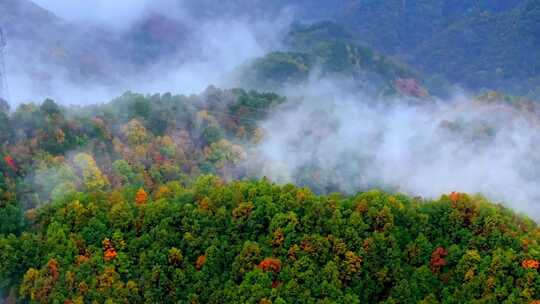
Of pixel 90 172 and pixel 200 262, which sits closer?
pixel 200 262

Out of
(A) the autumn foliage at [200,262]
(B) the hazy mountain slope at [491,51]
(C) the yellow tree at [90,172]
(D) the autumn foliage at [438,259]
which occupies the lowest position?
(A) the autumn foliage at [200,262]

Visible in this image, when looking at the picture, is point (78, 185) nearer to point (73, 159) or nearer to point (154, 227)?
point (73, 159)

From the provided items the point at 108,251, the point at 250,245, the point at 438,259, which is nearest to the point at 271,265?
the point at 250,245

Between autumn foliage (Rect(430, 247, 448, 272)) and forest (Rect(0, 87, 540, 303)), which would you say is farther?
autumn foliage (Rect(430, 247, 448, 272))

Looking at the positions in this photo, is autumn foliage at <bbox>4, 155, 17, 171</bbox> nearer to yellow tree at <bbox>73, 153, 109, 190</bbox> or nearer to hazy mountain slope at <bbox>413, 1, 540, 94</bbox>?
yellow tree at <bbox>73, 153, 109, 190</bbox>

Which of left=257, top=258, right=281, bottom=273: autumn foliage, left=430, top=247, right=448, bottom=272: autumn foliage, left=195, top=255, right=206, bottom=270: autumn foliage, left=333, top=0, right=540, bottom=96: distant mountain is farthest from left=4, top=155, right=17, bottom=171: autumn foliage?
left=333, top=0, right=540, bottom=96: distant mountain

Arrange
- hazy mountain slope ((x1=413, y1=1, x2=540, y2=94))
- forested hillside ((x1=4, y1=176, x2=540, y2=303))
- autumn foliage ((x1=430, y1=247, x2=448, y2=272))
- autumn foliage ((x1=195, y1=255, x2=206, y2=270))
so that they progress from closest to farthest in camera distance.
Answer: forested hillside ((x1=4, y1=176, x2=540, y2=303)) → autumn foliage ((x1=430, y1=247, x2=448, y2=272)) → autumn foliage ((x1=195, y1=255, x2=206, y2=270)) → hazy mountain slope ((x1=413, y1=1, x2=540, y2=94))

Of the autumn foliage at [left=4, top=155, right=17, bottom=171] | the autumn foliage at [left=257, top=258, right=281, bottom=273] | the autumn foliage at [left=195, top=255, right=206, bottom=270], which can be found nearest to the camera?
the autumn foliage at [left=257, top=258, right=281, bottom=273]

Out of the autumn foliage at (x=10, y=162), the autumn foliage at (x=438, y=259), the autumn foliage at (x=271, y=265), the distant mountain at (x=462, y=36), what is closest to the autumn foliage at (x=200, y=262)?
the autumn foliage at (x=271, y=265)

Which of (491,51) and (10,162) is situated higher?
(491,51)

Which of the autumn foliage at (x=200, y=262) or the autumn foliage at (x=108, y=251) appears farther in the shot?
the autumn foliage at (x=108, y=251)

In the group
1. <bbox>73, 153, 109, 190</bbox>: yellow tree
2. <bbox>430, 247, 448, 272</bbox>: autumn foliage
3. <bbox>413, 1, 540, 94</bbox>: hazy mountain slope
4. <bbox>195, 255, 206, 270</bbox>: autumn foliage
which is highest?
<bbox>413, 1, 540, 94</bbox>: hazy mountain slope

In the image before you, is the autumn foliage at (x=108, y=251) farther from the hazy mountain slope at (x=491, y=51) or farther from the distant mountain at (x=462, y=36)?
the hazy mountain slope at (x=491, y=51)

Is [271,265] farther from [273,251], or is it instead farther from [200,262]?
[200,262]
